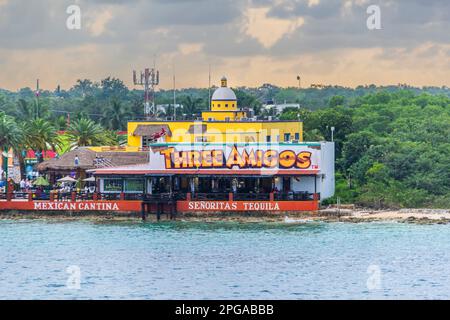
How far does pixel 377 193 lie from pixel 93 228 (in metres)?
20.0

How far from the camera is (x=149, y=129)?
98438mm

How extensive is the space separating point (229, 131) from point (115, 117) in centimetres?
5054

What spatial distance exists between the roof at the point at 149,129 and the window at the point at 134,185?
12516 millimetres

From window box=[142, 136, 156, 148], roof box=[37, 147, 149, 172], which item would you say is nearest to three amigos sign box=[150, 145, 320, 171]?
roof box=[37, 147, 149, 172]

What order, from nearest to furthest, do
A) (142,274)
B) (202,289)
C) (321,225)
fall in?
(202,289), (142,274), (321,225)

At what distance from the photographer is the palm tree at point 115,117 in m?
144

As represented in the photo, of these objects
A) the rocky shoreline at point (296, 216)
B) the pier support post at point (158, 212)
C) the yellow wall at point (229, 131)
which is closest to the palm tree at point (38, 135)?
the yellow wall at point (229, 131)

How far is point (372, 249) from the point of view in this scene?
67.9 metres

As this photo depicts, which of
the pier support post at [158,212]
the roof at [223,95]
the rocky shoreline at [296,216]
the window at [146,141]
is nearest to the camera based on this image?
the rocky shoreline at [296,216]

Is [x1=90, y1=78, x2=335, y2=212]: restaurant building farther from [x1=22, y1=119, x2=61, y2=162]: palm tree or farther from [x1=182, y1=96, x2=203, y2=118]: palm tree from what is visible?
[x1=182, y1=96, x2=203, y2=118]: palm tree

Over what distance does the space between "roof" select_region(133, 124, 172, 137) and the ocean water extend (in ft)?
58.5

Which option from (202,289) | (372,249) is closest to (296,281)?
(202,289)

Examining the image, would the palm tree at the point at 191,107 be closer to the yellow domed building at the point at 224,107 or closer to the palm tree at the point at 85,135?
the palm tree at the point at 85,135
